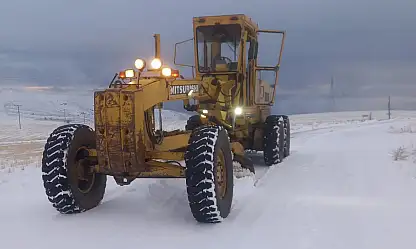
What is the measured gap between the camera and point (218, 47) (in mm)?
10633

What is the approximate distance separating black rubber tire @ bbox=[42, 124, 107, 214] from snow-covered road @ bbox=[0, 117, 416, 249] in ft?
0.61

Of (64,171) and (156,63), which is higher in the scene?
(156,63)

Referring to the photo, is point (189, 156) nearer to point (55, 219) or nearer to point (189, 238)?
point (189, 238)

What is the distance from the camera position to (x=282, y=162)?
11.6 m

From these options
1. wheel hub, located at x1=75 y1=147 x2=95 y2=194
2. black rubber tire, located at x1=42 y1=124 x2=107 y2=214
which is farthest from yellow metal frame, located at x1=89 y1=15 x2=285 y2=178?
black rubber tire, located at x1=42 y1=124 x2=107 y2=214

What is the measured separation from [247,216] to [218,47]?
5162 mm

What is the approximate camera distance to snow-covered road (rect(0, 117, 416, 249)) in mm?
5348

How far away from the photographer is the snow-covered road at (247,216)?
5.35m

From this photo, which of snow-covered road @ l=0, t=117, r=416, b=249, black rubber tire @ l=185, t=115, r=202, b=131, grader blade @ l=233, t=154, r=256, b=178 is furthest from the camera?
black rubber tire @ l=185, t=115, r=202, b=131

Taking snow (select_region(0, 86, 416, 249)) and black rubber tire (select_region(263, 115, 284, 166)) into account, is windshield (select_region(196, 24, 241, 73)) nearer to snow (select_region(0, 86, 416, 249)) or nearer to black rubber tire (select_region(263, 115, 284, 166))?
black rubber tire (select_region(263, 115, 284, 166))

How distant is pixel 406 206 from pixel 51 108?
96113mm

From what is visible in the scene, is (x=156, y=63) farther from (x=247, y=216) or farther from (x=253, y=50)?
(x=253, y=50)

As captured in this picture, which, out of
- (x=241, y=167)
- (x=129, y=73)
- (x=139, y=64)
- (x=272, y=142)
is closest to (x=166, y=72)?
(x=139, y=64)

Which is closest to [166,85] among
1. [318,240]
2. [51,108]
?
[318,240]
